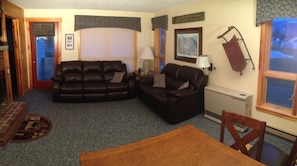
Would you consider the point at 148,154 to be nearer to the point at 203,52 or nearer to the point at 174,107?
the point at 174,107

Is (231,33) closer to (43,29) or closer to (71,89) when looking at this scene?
(71,89)

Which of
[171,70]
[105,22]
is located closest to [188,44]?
[171,70]

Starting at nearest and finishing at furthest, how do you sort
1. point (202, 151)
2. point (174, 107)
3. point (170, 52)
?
point (202, 151) < point (174, 107) < point (170, 52)

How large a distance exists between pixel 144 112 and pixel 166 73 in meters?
1.23

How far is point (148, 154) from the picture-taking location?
1.64 m

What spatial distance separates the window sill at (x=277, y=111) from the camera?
3.20 metres

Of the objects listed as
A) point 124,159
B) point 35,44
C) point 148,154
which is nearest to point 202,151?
point 148,154

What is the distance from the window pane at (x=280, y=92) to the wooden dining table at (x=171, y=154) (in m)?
2.13

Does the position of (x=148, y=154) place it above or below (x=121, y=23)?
below

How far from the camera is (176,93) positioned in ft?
12.9

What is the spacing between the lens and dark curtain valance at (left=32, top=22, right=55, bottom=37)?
593 cm

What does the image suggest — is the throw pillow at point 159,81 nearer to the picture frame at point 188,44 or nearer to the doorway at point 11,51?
the picture frame at point 188,44

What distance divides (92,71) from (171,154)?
449cm

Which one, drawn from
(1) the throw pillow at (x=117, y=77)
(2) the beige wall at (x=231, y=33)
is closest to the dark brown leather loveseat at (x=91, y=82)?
(1) the throw pillow at (x=117, y=77)
